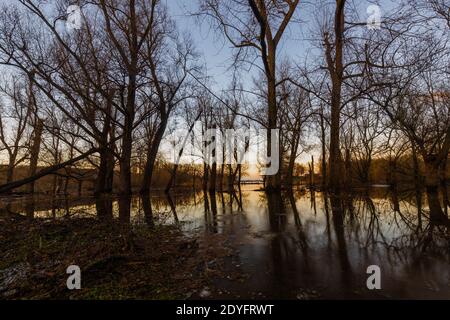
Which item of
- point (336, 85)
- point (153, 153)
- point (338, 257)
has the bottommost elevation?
point (338, 257)

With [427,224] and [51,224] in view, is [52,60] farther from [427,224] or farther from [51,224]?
[427,224]

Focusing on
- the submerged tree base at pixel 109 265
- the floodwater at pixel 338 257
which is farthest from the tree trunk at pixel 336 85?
the submerged tree base at pixel 109 265

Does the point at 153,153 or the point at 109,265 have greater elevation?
the point at 153,153

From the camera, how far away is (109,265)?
11.1 ft

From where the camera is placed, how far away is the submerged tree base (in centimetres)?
278

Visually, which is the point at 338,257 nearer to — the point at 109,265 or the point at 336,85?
the point at 109,265

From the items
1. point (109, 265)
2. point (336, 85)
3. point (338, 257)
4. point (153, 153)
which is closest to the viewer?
point (109, 265)

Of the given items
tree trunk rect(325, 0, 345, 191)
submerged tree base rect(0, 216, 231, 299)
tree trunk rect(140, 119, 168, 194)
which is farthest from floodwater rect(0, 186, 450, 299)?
tree trunk rect(140, 119, 168, 194)

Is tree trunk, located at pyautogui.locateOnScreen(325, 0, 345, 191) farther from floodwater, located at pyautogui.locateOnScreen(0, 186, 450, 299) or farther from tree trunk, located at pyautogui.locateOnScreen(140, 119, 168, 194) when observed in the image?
tree trunk, located at pyautogui.locateOnScreen(140, 119, 168, 194)

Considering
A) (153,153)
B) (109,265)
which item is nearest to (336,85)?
(109,265)

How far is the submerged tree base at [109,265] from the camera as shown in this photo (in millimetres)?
2783

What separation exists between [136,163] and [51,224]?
2330 cm

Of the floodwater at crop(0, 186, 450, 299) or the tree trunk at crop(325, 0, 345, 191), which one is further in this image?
A: the tree trunk at crop(325, 0, 345, 191)
